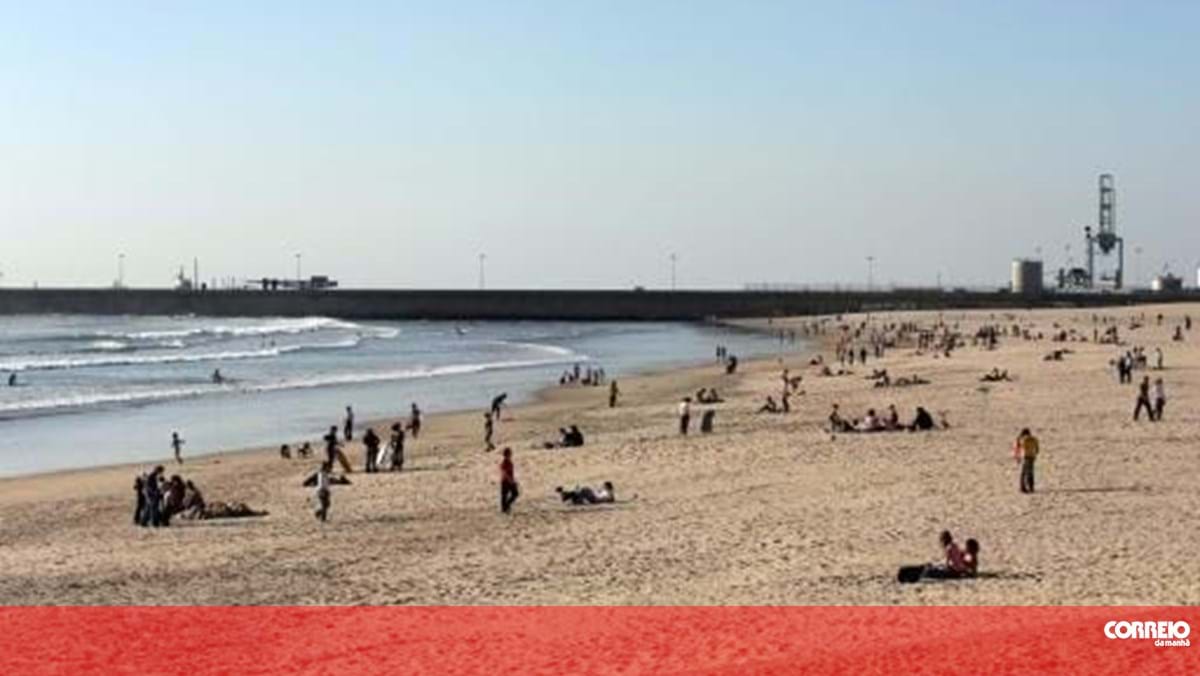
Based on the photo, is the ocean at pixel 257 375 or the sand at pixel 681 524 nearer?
the sand at pixel 681 524

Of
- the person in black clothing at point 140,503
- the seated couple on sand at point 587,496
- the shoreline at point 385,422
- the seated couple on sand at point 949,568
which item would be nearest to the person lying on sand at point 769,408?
the shoreline at point 385,422

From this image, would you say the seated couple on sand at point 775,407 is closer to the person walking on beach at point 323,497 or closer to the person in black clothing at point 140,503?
the person walking on beach at point 323,497

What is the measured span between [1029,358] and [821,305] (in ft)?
267

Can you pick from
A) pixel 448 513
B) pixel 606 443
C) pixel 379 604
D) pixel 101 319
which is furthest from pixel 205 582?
pixel 101 319

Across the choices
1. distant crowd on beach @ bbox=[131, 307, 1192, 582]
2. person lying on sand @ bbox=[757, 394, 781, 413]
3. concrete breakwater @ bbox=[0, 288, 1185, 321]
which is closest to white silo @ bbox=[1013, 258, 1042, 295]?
concrete breakwater @ bbox=[0, 288, 1185, 321]

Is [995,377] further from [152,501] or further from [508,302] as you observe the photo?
[508,302]

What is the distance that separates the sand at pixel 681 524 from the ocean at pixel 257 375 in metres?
6.46

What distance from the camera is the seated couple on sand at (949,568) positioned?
14.9m

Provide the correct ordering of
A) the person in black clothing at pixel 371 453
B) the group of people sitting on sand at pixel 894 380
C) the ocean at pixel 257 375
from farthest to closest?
the group of people sitting on sand at pixel 894 380, the ocean at pixel 257 375, the person in black clothing at pixel 371 453

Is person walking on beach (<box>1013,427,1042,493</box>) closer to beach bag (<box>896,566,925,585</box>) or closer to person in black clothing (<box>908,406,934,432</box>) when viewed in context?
beach bag (<box>896,566,925,585</box>)

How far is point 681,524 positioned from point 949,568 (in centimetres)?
487

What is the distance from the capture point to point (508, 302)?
14400 centimetres

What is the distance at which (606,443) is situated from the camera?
30484 millimetres

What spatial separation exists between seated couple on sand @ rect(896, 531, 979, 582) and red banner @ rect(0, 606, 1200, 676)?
1.49 meters
